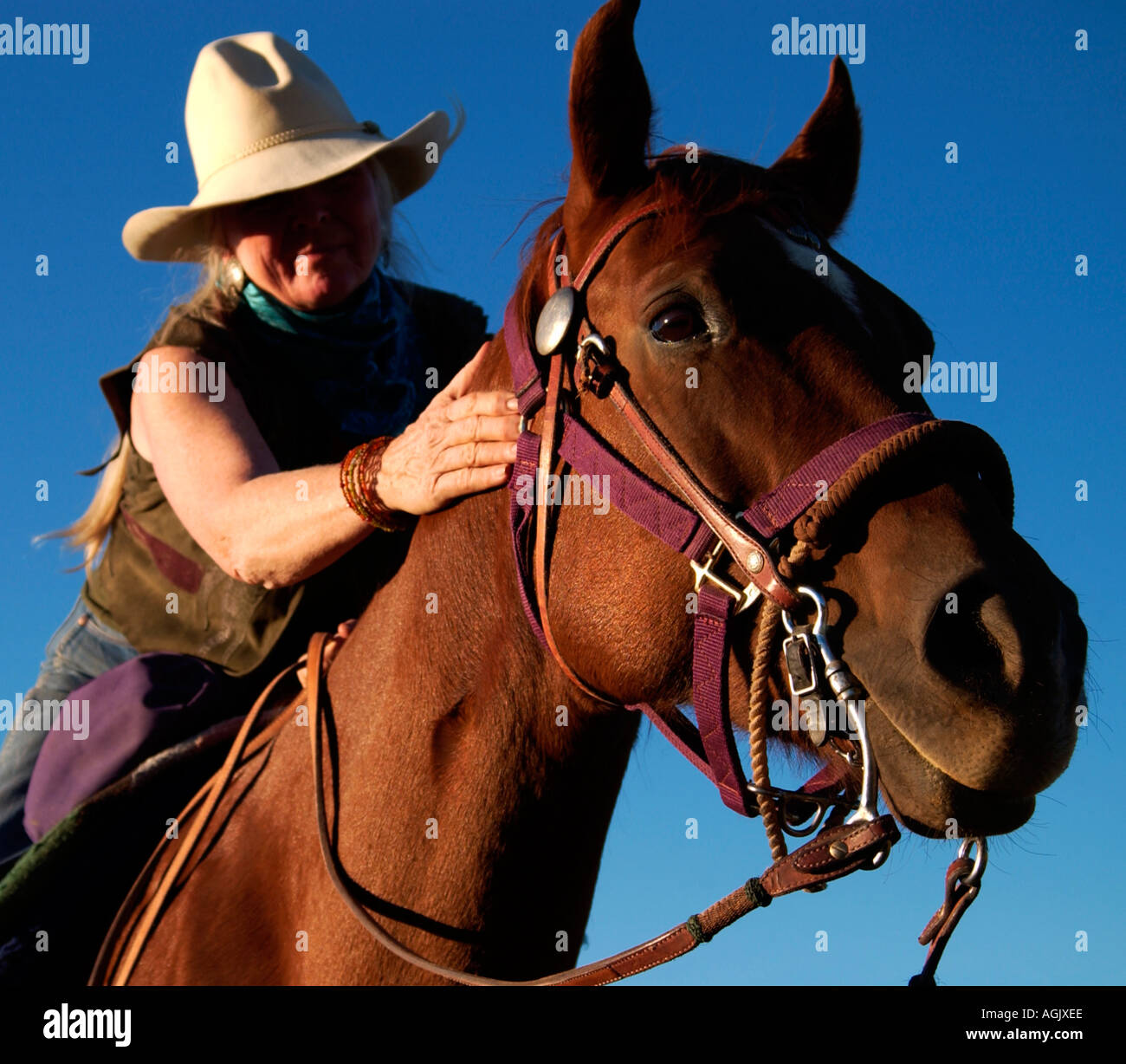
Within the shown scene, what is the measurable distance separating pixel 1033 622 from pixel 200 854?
8.70 feet

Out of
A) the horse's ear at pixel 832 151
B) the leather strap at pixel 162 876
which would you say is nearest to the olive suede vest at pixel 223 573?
the leather strap at pixel 162 876

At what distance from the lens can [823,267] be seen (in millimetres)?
2871

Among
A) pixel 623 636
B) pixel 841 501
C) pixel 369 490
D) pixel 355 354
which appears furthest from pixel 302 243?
pixel 841 501

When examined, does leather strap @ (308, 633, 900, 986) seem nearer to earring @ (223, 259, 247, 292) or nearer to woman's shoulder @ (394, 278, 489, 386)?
earring @ (223, 259, 247, 292)

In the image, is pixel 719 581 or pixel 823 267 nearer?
pixel 719 581

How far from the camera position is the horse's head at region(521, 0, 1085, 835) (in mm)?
2273

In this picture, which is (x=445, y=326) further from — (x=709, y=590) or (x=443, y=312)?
(x=709, y=590)

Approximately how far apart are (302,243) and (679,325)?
7.67 feet

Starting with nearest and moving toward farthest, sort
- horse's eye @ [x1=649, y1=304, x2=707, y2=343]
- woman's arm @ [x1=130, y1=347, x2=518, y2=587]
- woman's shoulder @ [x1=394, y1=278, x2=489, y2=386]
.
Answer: horse's eye @ [x1=649, y1=304, x2=707, y2=343]
woman's arm @ [x1=130, y1=347, x2=518, y2=587]
woman's shoulder @ [x1=394, y1=278, x2=489, y2=386]

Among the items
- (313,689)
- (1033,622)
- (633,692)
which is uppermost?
(1033,622)

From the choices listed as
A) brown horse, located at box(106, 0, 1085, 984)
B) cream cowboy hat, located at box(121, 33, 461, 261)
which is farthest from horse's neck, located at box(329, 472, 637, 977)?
cream cowboy hat, located at box(121, 33, 461, 261)
